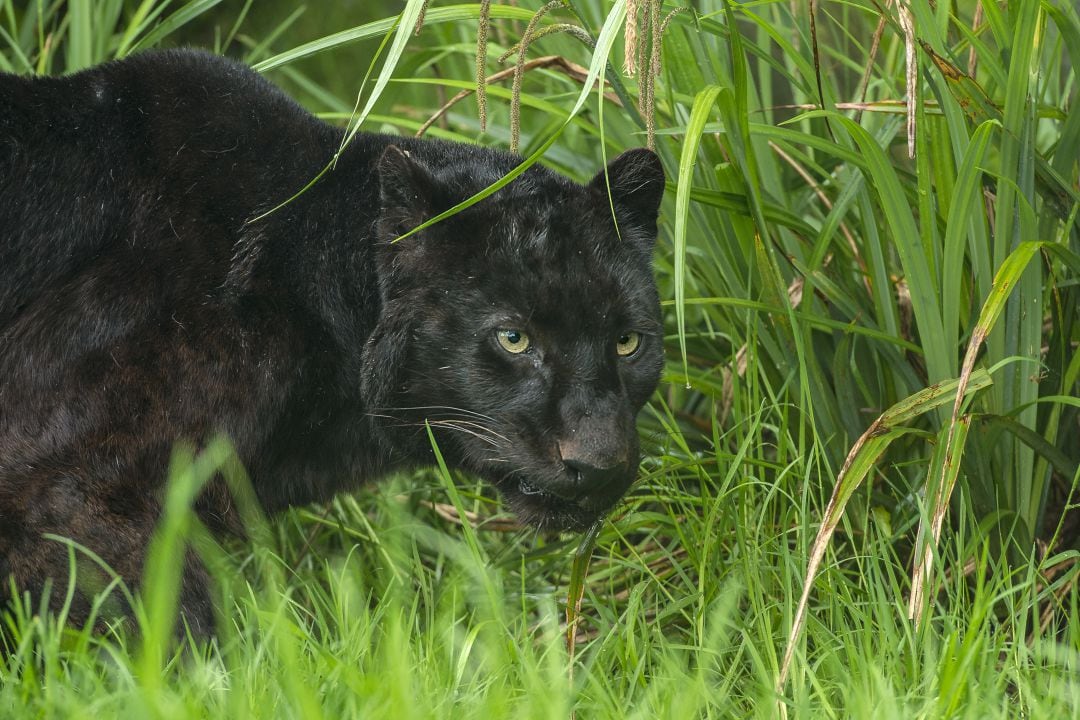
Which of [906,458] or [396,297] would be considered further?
[906,458]

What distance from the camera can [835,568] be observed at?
292cm

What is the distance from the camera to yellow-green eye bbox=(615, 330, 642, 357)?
3.08 meters

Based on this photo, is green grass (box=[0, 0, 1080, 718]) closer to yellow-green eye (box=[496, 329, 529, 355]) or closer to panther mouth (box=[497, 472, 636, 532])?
panther mouth (box=[497, 472, 636, 532])

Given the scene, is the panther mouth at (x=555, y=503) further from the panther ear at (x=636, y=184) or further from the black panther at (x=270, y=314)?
the panther ear at (x=636, y=184)

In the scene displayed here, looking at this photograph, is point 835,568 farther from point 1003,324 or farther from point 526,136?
point 526,136

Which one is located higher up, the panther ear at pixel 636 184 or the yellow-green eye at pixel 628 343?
the panther ear at pixel 636 184

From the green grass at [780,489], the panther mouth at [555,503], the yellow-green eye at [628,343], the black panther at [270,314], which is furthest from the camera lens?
the yellow-green eye at [628,343]

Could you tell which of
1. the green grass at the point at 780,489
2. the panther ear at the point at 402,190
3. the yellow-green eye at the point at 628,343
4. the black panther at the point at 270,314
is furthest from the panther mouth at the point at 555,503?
the panther ear at the point at 402,190

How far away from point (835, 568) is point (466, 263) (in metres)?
1.17

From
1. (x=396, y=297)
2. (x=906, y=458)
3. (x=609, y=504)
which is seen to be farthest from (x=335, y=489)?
(x=906, y=458)

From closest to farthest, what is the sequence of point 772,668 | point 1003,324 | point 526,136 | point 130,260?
1. point 772,668
2. point 130,260
3. point 1003,324
4. point 526,136

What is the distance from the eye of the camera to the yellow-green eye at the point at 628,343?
3078 millimetres

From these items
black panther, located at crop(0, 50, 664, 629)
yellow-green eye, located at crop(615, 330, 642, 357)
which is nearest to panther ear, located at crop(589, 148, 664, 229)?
black panther, located at crop(0, 50, 664, 629)

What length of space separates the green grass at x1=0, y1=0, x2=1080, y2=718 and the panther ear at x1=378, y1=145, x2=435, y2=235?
0.64 feet
